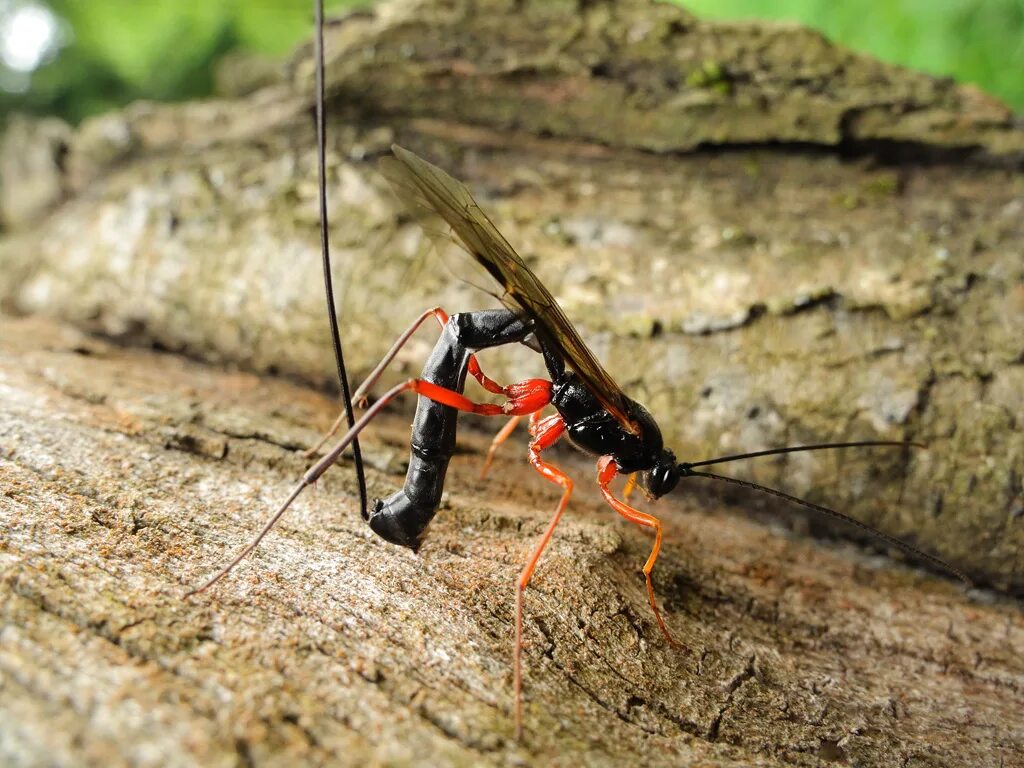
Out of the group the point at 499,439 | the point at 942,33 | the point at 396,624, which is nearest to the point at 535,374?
the point at 499,439

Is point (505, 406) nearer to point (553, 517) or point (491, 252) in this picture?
point (553, 517)

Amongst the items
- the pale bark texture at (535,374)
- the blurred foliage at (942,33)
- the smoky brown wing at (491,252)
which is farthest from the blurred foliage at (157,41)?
the smoky brown wing at (491,252)

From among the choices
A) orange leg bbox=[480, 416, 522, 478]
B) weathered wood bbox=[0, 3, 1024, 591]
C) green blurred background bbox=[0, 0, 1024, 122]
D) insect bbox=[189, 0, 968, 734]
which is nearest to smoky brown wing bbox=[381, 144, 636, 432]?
insect bbox=[189, 0, 968, 734]

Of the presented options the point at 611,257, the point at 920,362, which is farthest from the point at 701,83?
the point at 920,362

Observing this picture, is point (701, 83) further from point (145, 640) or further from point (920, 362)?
point (145, 640)

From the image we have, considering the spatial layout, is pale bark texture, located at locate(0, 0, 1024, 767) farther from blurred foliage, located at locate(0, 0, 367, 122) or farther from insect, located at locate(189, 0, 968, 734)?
blurred foliage, located at locate(0, 0, 367, 122)

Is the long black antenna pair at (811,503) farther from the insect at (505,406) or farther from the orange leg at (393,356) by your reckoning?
the orange leg at (393,356)
